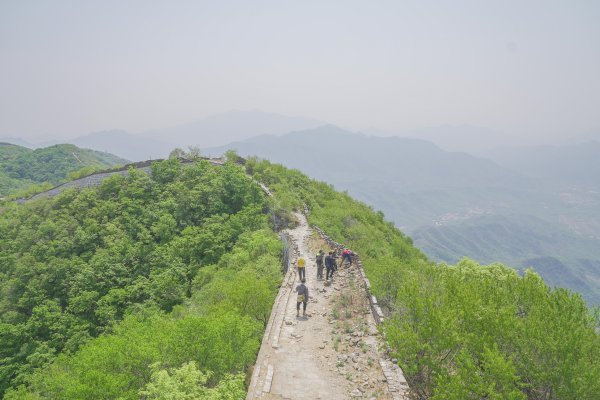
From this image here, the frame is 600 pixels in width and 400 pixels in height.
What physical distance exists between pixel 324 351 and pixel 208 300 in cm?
997

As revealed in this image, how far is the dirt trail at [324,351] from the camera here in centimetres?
1373

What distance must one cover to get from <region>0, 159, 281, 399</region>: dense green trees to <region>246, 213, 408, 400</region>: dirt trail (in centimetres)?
103

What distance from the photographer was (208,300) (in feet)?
77.5

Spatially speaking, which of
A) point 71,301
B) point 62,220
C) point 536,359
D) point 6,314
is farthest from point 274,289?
point 62,220

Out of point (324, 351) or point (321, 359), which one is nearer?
point (321, 359)

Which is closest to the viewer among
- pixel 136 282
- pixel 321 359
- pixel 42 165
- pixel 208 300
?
pixel 321 359

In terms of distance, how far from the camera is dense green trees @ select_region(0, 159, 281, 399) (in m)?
14.7

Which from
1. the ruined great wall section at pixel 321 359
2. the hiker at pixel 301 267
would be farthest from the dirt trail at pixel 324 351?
the hiker at pixel 301 267

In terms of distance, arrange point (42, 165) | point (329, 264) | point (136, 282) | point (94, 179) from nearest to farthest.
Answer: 1. point (329, 264)
2. point (136, 282)
3. point (94, 179)
4. point (42, 165)

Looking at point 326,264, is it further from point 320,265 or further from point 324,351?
point 324,351

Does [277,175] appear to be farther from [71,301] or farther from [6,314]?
[6,314]

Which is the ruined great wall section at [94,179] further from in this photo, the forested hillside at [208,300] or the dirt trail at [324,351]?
the dirt trail at [324,351]

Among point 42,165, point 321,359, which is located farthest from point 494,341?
point 42,165

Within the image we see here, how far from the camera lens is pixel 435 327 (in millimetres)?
13070
